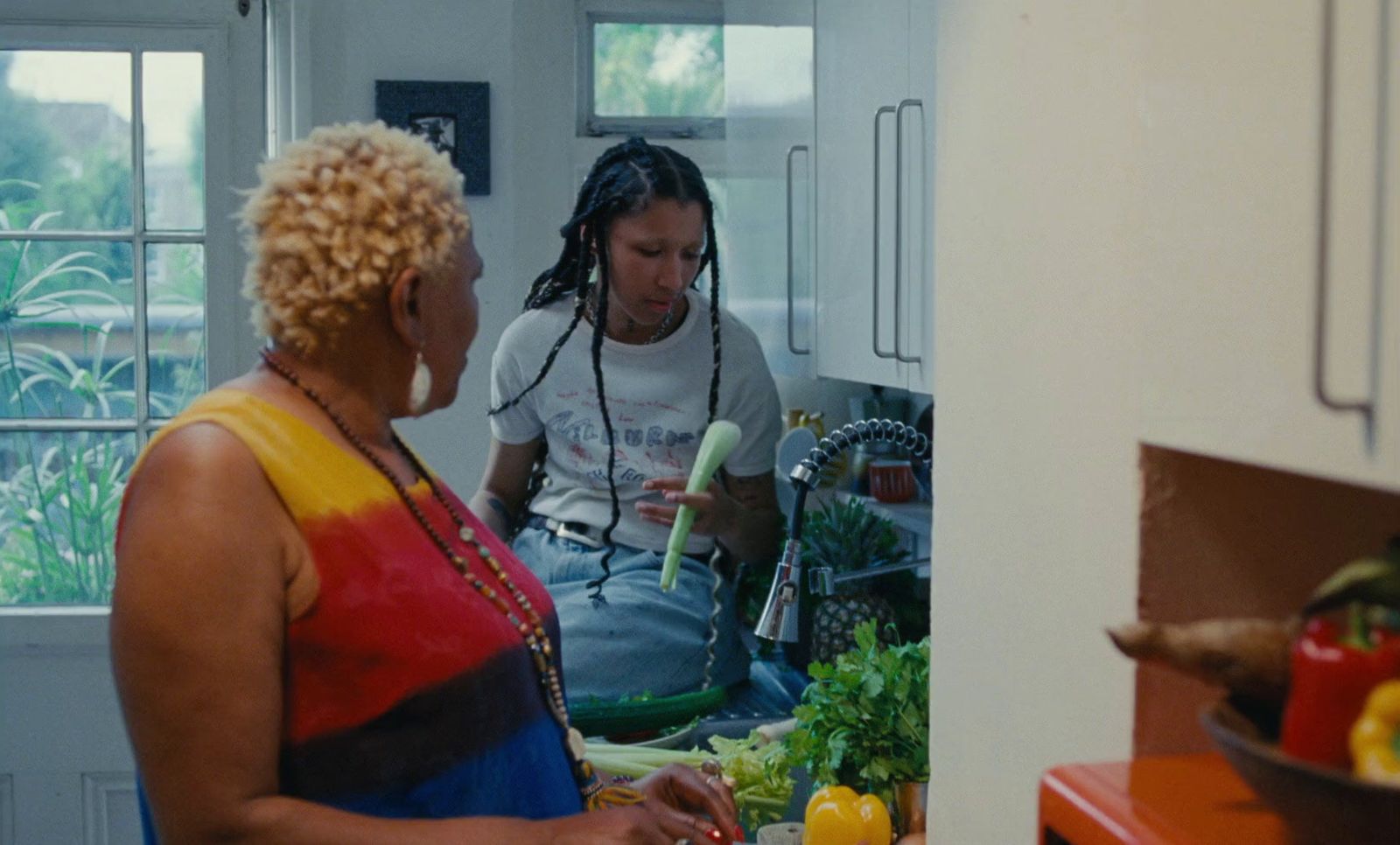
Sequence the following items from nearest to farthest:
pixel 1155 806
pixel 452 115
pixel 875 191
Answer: pixel 1155 806 < pixel 875 191 < pixel 452 115

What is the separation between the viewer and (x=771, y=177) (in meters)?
2.77

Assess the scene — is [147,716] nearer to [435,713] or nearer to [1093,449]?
[435,713]

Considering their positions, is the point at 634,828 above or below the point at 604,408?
below

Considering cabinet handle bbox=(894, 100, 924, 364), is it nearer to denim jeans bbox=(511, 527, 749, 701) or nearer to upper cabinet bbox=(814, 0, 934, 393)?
upper cabinet bbox=(814, 0, 934, 393)

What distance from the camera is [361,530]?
3.57 feet

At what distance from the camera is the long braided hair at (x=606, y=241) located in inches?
93.5

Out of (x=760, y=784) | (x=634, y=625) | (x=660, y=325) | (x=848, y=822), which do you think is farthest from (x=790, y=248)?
(x=848, y=822)

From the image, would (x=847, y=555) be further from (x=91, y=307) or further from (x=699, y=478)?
(x=91, y=307)

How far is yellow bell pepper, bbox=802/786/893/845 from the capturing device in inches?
62.0

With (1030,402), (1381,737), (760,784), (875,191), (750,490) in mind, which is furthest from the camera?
(750,490)

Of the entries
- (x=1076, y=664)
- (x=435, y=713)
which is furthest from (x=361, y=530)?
(x=1076, y=664)

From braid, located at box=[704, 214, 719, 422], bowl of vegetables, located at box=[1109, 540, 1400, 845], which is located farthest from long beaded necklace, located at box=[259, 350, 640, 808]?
braid, located at box=[704, 214, 719, 422]

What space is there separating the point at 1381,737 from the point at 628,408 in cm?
192

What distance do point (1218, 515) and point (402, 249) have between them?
63 centimetres
